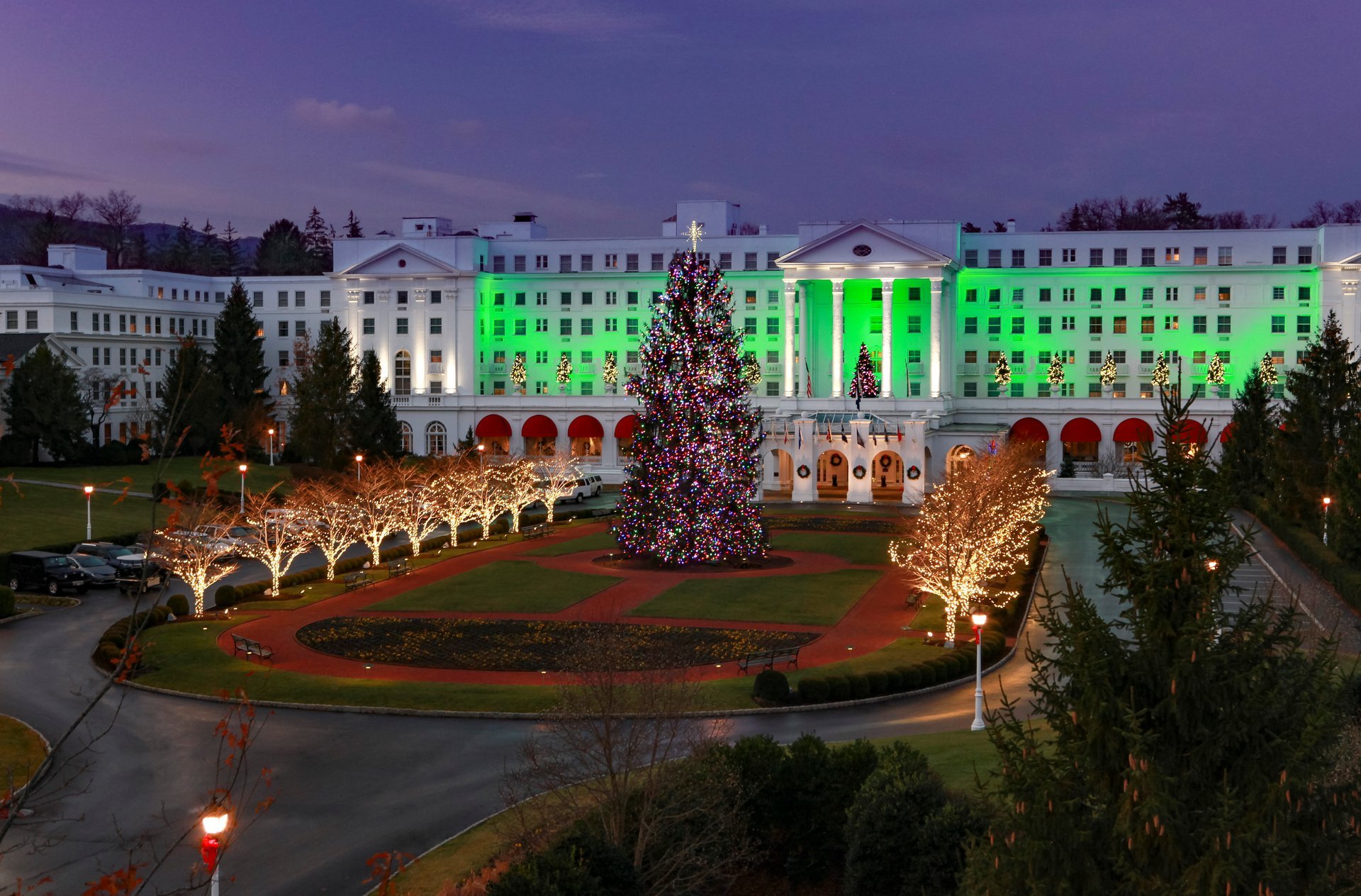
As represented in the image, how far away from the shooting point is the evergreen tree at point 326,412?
9169cm

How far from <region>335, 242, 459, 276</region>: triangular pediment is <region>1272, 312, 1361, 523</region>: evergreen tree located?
68566 millimetres

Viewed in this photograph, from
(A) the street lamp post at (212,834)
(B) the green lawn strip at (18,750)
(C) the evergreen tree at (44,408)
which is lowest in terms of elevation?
(B) the green lawn strip at (18,750)

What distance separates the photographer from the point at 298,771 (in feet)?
101

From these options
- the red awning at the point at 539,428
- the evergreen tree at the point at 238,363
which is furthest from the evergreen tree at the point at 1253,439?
the evergreen tree at the point at 238,363

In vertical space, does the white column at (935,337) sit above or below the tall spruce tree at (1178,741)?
above

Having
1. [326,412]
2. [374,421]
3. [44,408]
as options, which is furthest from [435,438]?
[44,408]

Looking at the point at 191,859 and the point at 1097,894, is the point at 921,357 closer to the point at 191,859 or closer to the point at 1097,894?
the point at 191,859

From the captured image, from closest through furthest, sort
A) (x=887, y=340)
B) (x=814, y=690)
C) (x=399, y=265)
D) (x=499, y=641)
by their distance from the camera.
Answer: (x=814, y=690) → (x=499, y=641) → (x=887, y=340) → (x=399, y=265)

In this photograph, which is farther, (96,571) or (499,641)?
(96,571)

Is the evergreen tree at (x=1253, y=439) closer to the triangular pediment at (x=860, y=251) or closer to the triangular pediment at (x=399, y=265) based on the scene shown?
the triangular pediment at (x=860, y=251)

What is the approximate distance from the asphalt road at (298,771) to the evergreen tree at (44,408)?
4679cm

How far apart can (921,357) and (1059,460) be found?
13.4 m

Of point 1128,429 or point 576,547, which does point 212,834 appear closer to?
point 576,547

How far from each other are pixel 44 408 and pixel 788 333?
172ft
